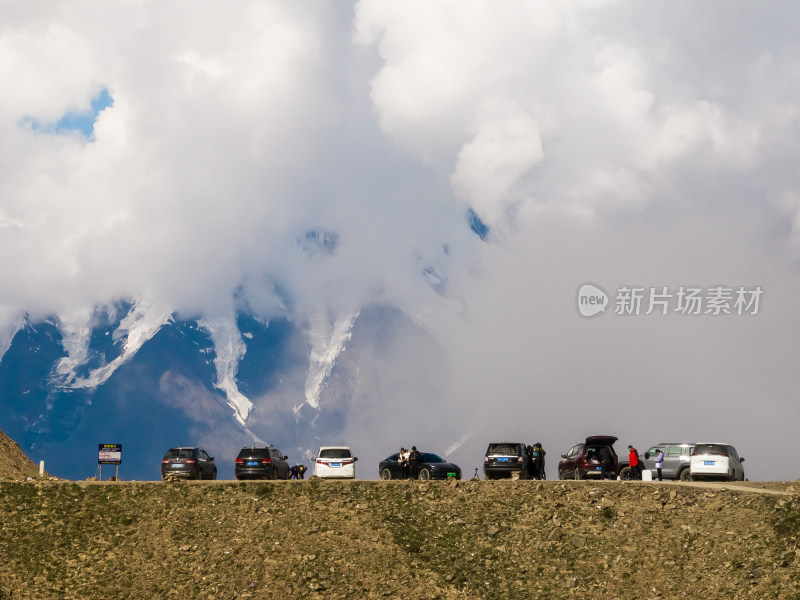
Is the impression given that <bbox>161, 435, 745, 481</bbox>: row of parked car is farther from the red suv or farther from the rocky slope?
the rocky slope

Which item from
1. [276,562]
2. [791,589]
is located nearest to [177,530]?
[276,562]

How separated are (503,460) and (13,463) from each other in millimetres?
25768

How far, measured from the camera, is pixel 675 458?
5025 cm

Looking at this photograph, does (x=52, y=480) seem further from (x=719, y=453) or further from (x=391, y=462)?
(x=719, y=453)

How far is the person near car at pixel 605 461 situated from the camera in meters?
47.7

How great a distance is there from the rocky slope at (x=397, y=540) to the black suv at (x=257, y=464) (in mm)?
6543

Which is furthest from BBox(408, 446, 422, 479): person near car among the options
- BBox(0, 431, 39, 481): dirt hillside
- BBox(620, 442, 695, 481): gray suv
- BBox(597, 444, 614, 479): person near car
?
BBox(0, 431, 39, 481): dirt hillside

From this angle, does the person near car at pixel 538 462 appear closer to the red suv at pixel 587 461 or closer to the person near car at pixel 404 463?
the red suv at pixel 587 461

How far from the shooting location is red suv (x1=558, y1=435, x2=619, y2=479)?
156 ft

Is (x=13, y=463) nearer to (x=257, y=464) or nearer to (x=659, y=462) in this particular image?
(x=257, y=464)

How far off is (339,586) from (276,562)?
107 inches

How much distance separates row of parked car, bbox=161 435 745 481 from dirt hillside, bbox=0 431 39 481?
858 centimetres

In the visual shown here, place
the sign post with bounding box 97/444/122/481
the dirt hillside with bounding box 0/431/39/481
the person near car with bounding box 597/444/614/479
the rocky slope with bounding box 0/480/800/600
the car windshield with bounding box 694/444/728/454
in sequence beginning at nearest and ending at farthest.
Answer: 1. the rocky slope with bounding box 0/480/800/600
2. the person near car with bounding box 597/444/614/479
3. the car windshield with bounding box 694/444/728/454
4. the dirt hillside with bounding box 0/431/39/481
5. the sign post with bounding box 97/444/122/481

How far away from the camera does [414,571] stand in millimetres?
36438
